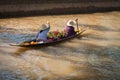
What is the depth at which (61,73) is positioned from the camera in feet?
31.6

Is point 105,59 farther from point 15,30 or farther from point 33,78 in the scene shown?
point 15,30

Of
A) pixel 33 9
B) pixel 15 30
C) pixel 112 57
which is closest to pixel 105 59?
pixel 112 57

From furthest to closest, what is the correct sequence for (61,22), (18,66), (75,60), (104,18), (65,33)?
(104,18)
(61,22)
(65,33)
(75,60)
(18,66)

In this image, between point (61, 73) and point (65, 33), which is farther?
point (65, 33)

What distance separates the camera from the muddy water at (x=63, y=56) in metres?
9.52

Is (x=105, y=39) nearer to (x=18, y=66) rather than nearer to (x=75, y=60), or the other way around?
(x=75, y=60)

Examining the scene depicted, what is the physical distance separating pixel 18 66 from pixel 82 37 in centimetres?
466

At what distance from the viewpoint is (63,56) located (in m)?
11.3

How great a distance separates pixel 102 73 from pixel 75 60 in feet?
4.98

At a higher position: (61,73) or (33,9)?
(33,9)

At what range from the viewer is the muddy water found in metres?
9.52

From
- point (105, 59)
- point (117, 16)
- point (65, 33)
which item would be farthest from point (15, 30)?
point (117, 16)

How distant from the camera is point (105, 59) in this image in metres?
10.9

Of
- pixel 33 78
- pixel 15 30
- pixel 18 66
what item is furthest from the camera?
pixel 15 30
